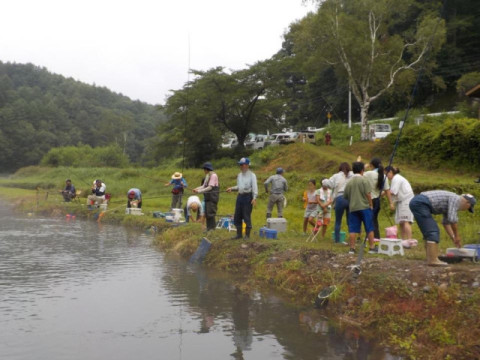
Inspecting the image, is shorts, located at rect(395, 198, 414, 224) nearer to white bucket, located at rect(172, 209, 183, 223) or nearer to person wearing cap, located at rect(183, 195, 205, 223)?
person wearing cap, located at rect(183, 195, 205, 223)

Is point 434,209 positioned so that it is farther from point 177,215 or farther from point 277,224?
point 177,215

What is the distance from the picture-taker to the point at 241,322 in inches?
305

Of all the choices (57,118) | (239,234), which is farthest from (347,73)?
(57,118)

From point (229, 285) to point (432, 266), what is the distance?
393 centimetres

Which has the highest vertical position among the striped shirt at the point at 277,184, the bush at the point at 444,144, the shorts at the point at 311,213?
the bush at the point at 444,144

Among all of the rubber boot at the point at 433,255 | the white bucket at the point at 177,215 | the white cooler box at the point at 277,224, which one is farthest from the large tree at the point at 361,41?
the rubber boot at the point at 433,255

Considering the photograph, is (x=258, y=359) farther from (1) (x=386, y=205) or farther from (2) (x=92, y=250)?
(1) (x=386, y=205)

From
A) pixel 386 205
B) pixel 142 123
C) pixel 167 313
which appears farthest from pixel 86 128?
pixel 167 313

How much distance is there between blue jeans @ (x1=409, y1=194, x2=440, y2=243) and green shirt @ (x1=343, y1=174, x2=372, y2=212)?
137 centimetres

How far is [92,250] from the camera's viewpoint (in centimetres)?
1388

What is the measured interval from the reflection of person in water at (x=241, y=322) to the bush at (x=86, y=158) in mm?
63487

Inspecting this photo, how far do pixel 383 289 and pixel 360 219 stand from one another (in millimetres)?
2059

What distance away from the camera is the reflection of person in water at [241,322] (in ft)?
22.5

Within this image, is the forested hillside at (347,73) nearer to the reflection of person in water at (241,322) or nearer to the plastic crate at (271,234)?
the plastic crate at (271,234)
